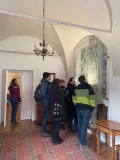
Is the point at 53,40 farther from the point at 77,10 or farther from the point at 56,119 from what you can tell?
the point at 56,119

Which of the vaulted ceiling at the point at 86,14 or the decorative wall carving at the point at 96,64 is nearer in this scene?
the vaulted ceiling at the point at 86,14

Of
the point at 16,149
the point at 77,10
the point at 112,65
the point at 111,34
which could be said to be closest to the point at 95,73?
the point at 112,65

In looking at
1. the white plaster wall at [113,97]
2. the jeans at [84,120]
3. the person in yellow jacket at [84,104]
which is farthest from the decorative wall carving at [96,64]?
the jeans at [84,120]

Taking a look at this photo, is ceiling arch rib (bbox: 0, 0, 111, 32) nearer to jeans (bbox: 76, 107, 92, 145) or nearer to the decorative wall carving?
the decorative wall carving

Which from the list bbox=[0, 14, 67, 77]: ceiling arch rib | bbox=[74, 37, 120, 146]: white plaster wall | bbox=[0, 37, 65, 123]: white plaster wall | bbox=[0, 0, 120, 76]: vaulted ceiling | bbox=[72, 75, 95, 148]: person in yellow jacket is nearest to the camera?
bbox=[0, 0, 120, 76]: vaulted ceiling

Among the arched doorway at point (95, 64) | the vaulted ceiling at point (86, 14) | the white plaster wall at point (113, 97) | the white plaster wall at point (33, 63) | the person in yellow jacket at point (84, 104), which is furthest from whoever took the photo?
the white plaster wall at point (33, 63)

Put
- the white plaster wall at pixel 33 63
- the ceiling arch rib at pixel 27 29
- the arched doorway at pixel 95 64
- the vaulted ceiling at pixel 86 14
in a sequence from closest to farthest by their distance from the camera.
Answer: the vaulted ceiling at pixel 86 14, the arched doorway at pixel 95 64, the ceiling arch rib at pixel 27 29, the white plaster wall at pixel 33 63

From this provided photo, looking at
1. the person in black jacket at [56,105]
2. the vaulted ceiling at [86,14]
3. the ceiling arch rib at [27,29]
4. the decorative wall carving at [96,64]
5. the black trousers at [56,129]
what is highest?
the ceiling arch rib at [27,29]

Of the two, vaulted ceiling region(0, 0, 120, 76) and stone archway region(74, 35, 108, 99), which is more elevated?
vaulted ceiling region(0, 0, 120, 76)

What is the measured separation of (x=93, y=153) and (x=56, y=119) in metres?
0.99

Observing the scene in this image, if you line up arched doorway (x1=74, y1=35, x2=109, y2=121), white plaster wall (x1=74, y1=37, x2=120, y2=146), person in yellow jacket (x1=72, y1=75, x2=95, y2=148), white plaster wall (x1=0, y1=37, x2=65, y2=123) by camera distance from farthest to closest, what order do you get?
white plaster wall (x1=0, y1=37, x2=65, y2=123), arched doorway (x1=74, y1=35, x2=109, y2=121), person in yellow jacket (x1=72, y1=75, x2=95, y2=148), white plaster wall (x1=74, y1=37, x2=120, y2=146)

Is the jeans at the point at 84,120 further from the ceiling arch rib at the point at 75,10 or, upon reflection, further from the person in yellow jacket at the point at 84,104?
the ceiling arch rib at the point at 75,10

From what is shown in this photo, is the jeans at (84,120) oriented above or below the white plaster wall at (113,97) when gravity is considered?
below

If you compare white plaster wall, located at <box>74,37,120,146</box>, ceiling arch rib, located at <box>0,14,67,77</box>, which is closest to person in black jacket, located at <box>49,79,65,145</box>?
white plaster wall, located at <box>74,37,120,146</box>
